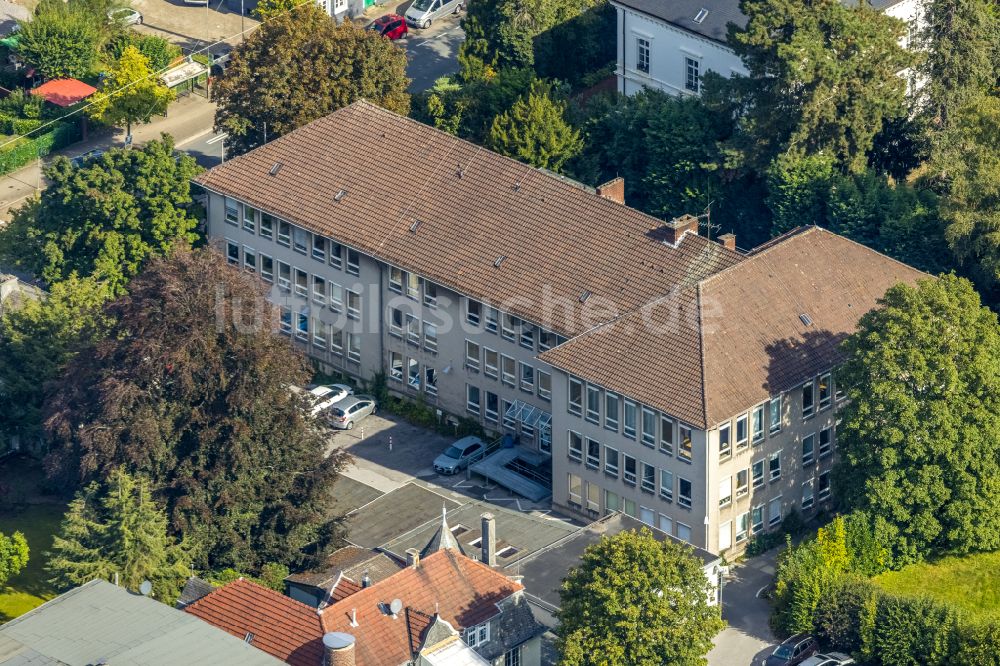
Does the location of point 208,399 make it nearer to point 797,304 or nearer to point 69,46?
point 797,304

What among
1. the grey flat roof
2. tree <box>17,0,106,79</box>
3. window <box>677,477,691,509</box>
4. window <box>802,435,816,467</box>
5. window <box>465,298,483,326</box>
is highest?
tree <box>17,0,106,79</box>

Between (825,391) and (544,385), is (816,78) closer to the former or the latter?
(825,391)

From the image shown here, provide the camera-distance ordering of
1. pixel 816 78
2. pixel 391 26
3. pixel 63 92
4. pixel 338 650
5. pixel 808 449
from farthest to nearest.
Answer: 1. pixel 391 26
2. pixel 63 92
3. pixel 816 78
4. pixel 808 449
5. pixel 338 650

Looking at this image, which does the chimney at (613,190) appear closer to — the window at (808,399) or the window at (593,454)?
the window at (593,454)

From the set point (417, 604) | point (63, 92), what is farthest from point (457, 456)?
point (63, 92)

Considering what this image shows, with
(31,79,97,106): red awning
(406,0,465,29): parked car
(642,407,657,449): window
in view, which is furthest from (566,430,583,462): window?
(406,0,465,29): parked car

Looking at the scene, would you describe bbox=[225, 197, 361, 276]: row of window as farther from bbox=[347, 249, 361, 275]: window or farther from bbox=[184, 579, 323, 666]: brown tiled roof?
bbox=[184, 579, 323, 666]: brown tiled roof
